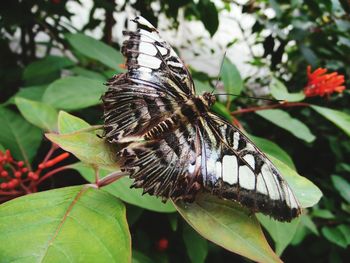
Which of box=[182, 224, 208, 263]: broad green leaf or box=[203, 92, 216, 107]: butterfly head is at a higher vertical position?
box=[203, 92, 216, 107]: butterfly head

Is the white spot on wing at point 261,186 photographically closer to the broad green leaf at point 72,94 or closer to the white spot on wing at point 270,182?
the white spot on wing at point 270,182

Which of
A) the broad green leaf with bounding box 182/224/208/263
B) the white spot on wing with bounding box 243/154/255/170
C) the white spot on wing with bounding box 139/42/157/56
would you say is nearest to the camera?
the white spot on wing with bounding box 243/154/255/170

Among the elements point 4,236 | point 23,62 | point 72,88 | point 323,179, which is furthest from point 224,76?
point 23,62

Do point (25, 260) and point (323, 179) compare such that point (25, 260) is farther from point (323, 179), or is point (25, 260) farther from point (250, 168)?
point (323, 179)

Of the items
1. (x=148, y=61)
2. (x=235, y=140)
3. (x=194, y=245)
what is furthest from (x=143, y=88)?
(x=194, y=245)

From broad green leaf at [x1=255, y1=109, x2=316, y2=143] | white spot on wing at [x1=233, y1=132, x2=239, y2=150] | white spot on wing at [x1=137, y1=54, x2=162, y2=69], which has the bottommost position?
broad green leaf at [x1=255, y1=109, x2=316, y2=143]

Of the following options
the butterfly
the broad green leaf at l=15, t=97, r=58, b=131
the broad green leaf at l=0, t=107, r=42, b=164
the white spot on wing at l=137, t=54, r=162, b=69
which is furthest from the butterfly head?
the broad green leaf at l=0, t=107, r=42, b=164

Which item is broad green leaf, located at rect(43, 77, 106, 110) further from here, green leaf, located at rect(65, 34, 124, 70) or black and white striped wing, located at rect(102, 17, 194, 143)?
black and white striped wing, located at rect(102, 17, 194, 143)
